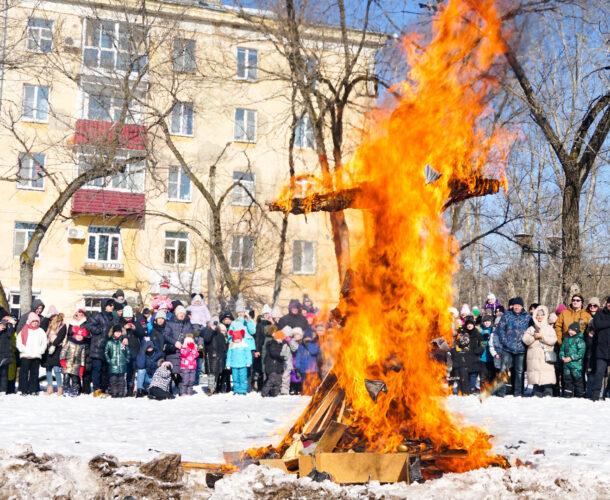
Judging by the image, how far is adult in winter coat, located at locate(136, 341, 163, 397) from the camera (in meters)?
13.6

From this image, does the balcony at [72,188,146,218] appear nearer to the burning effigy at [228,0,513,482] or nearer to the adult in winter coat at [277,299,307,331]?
the adult in winter coat at [277,299,307,331]

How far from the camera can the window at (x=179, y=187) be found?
111ft

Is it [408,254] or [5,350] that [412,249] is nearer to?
[408,254]

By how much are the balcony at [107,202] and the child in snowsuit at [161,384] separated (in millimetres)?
19049

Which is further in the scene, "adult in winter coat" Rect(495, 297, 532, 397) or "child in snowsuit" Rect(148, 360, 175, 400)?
"adult in winter coat" Rect(495, 297, 532, 397)

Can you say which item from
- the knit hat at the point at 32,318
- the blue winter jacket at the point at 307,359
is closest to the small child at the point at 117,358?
the knit hat at the point at 32,318

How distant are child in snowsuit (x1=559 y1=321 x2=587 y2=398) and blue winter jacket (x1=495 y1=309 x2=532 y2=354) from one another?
797 mm

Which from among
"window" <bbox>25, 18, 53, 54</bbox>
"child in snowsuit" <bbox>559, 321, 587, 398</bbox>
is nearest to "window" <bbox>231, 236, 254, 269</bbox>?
"window" <bbox>25, 18, 53, 54</bbox>

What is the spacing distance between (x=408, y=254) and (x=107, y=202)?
27361 mm

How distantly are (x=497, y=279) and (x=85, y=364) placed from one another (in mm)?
38155

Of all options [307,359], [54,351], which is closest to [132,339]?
[54,351]

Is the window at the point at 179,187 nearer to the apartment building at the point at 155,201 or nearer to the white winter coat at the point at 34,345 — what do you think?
the apartment building at the point at 155,201

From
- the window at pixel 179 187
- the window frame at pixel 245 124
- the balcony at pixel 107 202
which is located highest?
the window frame at pixel 245 124

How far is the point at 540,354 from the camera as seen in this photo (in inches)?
531
